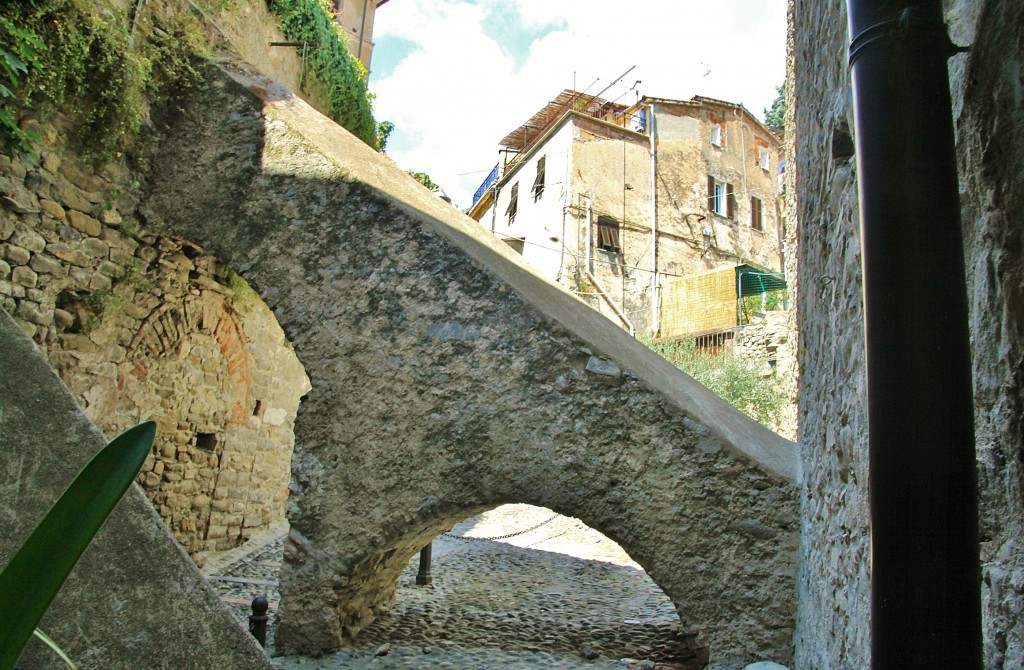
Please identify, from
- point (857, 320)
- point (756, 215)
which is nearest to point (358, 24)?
point (857, 320)

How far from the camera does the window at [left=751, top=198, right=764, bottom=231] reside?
2058 cm

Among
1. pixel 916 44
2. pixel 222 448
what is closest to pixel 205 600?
pixel 916 44

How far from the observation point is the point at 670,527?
10.8ft

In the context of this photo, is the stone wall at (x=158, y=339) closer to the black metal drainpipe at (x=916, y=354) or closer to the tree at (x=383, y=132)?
the tree at (x=383, y=132)

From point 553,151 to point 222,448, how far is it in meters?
14.7

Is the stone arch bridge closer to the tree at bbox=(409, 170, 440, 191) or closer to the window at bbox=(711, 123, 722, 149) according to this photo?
the tree at bbox=(409, 170, 440, 191)

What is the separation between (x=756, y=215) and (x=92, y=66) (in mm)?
18948

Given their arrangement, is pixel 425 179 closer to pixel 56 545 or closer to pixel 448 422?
pixel 448 422

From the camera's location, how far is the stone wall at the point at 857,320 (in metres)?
1.21

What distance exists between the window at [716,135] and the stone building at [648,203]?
0.12 feet

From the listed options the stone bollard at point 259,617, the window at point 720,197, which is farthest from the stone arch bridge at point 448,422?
the window at point 720,197

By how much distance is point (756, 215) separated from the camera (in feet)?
67.9

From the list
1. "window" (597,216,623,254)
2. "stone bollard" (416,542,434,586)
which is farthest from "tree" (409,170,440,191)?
"stone bollard" (416,542,434,586)

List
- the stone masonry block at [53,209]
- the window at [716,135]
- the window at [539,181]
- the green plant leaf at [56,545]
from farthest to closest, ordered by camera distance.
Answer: the window at [716,135], the window at [539,181], the stone masonry block at [53,209], the green plant leaf at [56,545]
